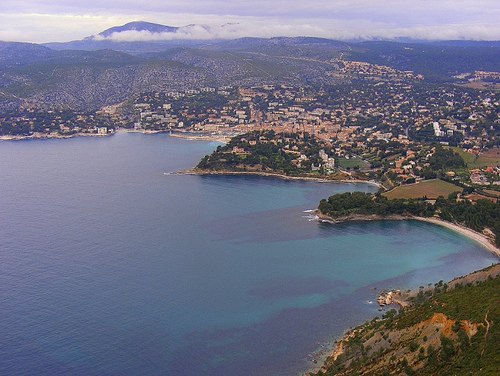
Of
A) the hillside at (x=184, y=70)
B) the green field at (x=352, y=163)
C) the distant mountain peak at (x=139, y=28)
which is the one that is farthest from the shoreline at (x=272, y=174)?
the distant mountain peak at (x=139, y=28)

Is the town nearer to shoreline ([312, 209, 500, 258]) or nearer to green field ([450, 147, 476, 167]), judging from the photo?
green field ([450, 147, 476, 167])

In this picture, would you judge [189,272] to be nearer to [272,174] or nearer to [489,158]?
[272,174]

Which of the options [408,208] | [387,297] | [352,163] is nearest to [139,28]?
[352,163]

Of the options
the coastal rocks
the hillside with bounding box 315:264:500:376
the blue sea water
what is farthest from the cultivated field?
the hillside with bounding box 315:264:500:376

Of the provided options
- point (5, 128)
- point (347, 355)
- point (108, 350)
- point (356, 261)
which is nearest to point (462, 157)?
point (356, 261)

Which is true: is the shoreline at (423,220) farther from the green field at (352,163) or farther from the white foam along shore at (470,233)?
the green field at (352,163)

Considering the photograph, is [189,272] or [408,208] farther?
[408,208]
